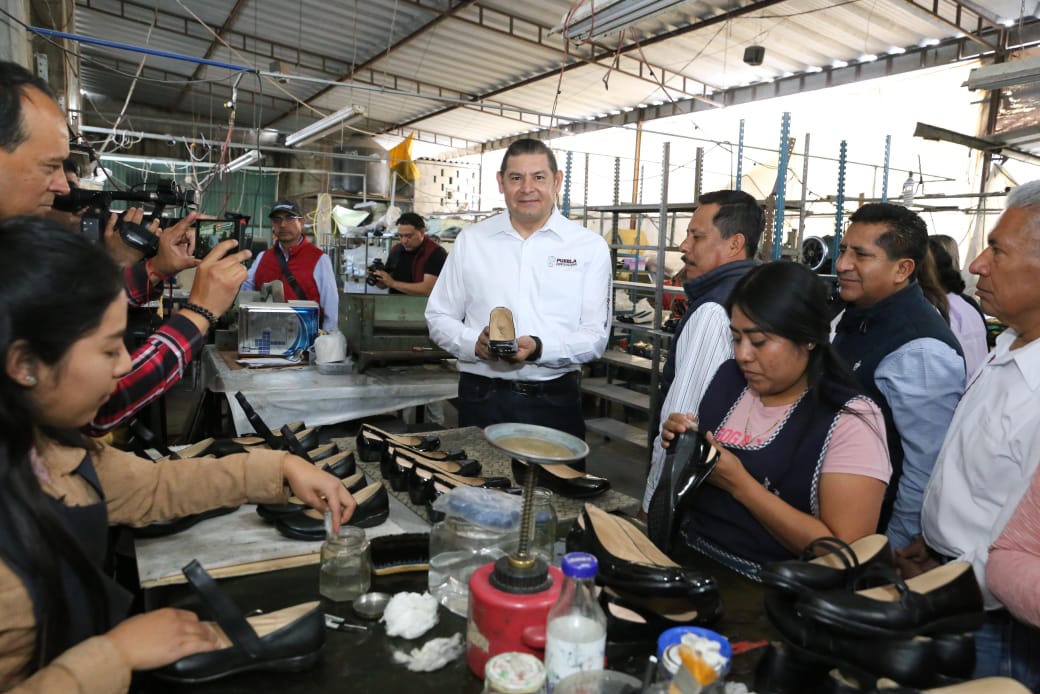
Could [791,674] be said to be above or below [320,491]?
below

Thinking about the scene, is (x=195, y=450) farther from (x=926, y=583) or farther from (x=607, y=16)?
(x=607, y=16)

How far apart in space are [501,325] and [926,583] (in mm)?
1655

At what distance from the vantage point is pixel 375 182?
42.2 feet

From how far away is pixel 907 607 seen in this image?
0.92 metres

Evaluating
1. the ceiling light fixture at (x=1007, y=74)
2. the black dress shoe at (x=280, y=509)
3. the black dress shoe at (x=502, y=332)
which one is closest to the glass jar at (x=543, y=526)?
the black dress shoe at (x=280, y=509)

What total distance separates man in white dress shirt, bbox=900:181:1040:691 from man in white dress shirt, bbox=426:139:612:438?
1341 millimetres

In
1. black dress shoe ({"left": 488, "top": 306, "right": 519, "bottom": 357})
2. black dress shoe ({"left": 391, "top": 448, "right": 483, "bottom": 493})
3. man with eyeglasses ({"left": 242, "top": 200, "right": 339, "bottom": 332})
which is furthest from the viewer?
man with eyeglasses ({"left": 242, "top": 200, "right": 339, "bottom": 332})

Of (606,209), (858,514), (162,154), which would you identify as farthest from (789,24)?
(162,154)

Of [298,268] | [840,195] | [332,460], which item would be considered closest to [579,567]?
[332,460]

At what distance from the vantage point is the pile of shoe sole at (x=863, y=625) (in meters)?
0.90

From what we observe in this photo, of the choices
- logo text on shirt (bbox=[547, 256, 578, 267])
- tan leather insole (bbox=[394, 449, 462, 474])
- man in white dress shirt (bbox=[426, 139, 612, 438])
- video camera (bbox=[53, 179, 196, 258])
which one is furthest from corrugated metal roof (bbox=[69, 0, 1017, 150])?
tan leather insole (bbox=[394, 449, 462, 474])

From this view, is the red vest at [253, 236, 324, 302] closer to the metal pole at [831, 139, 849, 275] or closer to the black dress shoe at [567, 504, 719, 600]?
the black dress shoe at [567, 504, 719, 600]

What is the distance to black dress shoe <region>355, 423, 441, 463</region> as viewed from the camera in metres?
2.04

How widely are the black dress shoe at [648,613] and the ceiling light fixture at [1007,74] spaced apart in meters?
3.25
